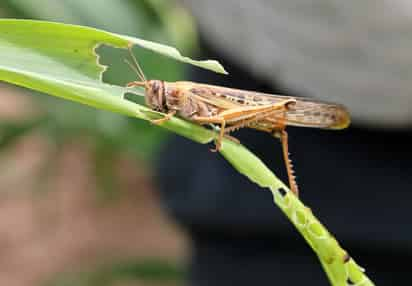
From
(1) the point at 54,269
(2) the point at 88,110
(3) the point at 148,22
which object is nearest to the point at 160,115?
(3) the point at 148,22

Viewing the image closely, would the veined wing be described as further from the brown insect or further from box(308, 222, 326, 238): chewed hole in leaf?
box(308, 222, 326, 238): chewed hole in leaf

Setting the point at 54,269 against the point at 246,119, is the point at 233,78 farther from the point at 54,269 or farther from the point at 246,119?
the point at 54,269

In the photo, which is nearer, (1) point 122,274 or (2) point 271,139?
(2) point 271,139

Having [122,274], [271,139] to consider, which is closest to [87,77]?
[271,139]

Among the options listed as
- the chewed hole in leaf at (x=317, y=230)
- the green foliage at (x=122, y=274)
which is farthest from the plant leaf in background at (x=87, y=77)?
the green foliage at (x=122, y=274)

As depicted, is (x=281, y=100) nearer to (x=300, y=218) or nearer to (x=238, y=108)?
(x=238, y=108)

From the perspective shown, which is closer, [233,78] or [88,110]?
[233,78]
